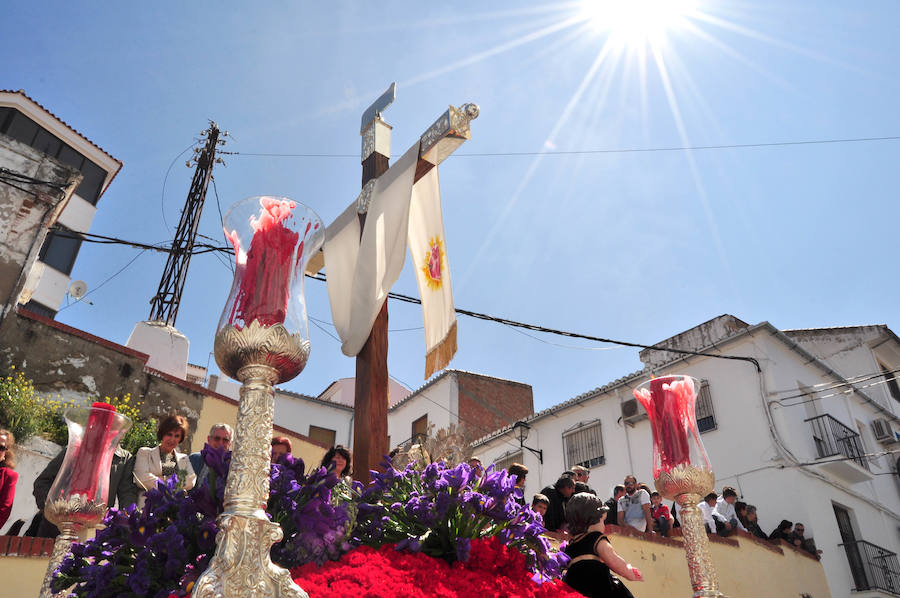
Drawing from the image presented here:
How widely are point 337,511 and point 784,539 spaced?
12.9 m

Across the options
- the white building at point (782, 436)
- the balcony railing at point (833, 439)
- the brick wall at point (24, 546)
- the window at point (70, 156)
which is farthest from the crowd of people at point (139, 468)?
the window at point (70, 156)

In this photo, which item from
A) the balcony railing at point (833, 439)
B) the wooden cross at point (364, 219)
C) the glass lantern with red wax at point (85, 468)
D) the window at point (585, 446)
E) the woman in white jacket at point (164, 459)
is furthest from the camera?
the window at point (585, 446)

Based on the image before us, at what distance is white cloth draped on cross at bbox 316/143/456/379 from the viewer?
419 centimetres

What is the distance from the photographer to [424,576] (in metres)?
2.38

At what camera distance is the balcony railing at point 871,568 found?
49.2 ft

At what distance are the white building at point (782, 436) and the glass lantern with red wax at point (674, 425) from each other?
12261 mm

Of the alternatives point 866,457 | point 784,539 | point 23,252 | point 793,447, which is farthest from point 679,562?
point 866,457

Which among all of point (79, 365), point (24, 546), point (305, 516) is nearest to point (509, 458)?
point (79, 365)

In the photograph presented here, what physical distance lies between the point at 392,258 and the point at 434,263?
50cm

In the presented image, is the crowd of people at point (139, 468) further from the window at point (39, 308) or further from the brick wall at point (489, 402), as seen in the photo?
the brick wall at point (489, 402)

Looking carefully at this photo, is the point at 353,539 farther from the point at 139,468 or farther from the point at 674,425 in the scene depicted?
the point at 139,468

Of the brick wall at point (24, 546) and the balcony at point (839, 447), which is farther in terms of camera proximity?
the balcony at point (839, 447)

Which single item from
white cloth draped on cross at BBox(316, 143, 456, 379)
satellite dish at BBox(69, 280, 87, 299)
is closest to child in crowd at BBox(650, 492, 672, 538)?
white cloth draped on cross at BBox(316, 143, 456, 379)

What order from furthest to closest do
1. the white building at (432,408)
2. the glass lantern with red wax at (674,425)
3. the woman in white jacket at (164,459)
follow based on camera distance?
the white building at (432,408) < the woman in white jacket at (164,459) < the glass lantern with red wax at (674,425)
